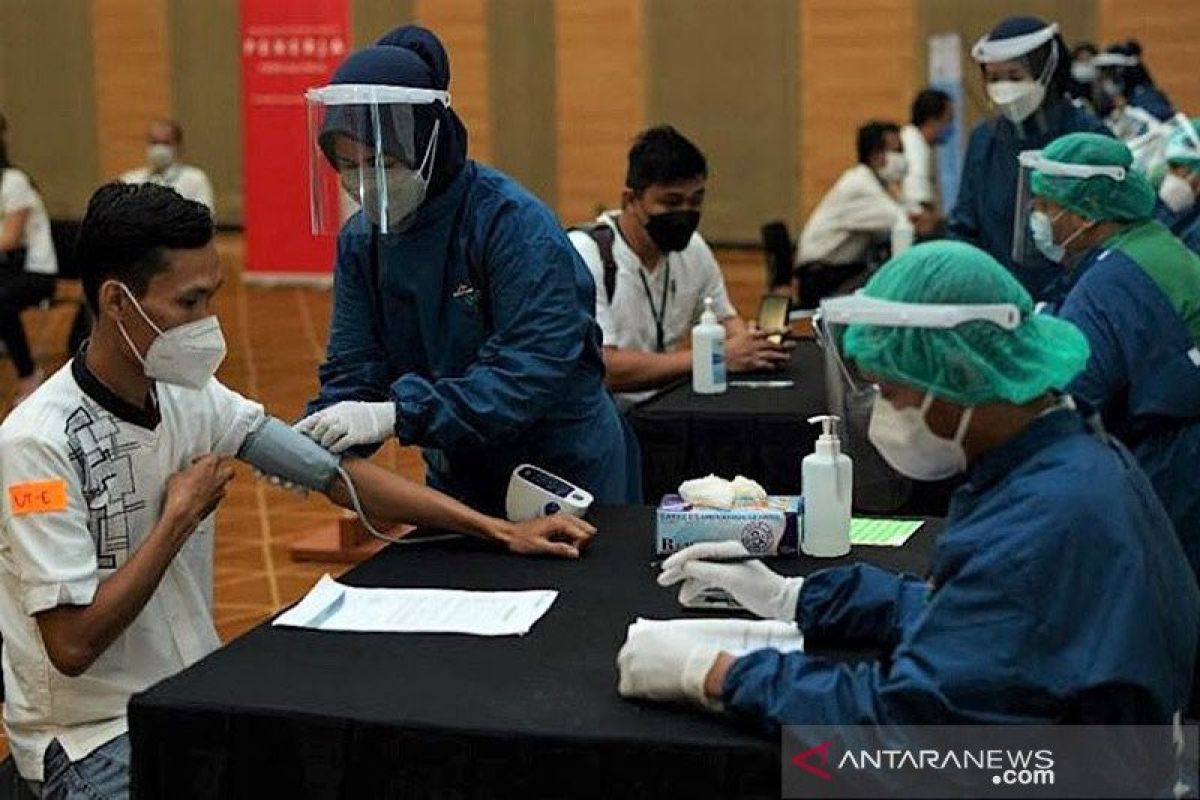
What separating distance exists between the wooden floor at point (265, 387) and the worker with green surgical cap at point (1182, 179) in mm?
2649

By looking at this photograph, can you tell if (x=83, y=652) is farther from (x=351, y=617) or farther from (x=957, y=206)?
(x=957, y=206)

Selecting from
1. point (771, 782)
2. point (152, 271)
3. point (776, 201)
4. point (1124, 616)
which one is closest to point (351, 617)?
point (152, 271)

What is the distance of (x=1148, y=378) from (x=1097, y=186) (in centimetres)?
62

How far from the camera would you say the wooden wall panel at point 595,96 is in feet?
45.3

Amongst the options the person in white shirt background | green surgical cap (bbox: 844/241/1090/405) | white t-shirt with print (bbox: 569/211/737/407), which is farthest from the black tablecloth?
the person in white shirt background

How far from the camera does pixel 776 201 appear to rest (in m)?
13.6

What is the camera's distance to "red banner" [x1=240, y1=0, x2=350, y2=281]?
36.3ft

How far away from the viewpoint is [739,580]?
2602 millimetres

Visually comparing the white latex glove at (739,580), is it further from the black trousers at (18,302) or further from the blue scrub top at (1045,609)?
the black trousers at (18,302)

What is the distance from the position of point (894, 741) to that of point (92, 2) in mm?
14212

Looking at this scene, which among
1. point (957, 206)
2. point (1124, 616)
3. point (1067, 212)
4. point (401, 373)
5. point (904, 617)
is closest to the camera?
point (1124, 616)

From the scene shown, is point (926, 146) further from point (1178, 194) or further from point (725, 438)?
point (725, 438)

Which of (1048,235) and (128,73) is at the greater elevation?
(128,73)

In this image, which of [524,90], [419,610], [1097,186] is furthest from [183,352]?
[524,90]
